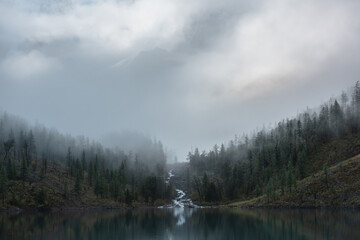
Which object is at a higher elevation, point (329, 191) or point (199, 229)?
point (329, 191)

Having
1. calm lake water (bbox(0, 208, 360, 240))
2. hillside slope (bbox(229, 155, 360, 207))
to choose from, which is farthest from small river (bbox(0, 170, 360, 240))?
hillside slope (bbox(229, 155, 360, 207))

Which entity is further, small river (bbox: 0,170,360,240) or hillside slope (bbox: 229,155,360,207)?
hillside slope (bbox: 229,155,360,207)

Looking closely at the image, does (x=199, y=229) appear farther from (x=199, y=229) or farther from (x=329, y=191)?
(x=329, y=191)

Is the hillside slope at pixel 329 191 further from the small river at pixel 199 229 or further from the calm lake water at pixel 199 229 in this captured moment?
the small river at pixel 199 229

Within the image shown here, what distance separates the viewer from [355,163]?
14025 cm

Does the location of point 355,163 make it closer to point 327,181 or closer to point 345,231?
point 327,181

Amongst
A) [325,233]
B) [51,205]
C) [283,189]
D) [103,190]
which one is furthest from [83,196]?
[325,233]

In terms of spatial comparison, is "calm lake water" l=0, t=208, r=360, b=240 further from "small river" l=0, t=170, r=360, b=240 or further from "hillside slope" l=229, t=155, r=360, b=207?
"hillside slope" l=229, t=155, r=360, b=207

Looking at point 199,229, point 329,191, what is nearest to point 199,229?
point 199,229

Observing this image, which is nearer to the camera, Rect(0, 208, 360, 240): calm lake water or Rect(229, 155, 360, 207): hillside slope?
Rect(0, 208, 360, 240): calm lake water

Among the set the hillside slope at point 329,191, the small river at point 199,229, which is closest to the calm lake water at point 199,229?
the small river at point 199,229

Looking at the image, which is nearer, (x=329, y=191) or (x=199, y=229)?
(x=199, y=229)

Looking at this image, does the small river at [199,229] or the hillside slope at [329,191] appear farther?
the hillside slope at [329,191]

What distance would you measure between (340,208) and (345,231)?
255 ft
